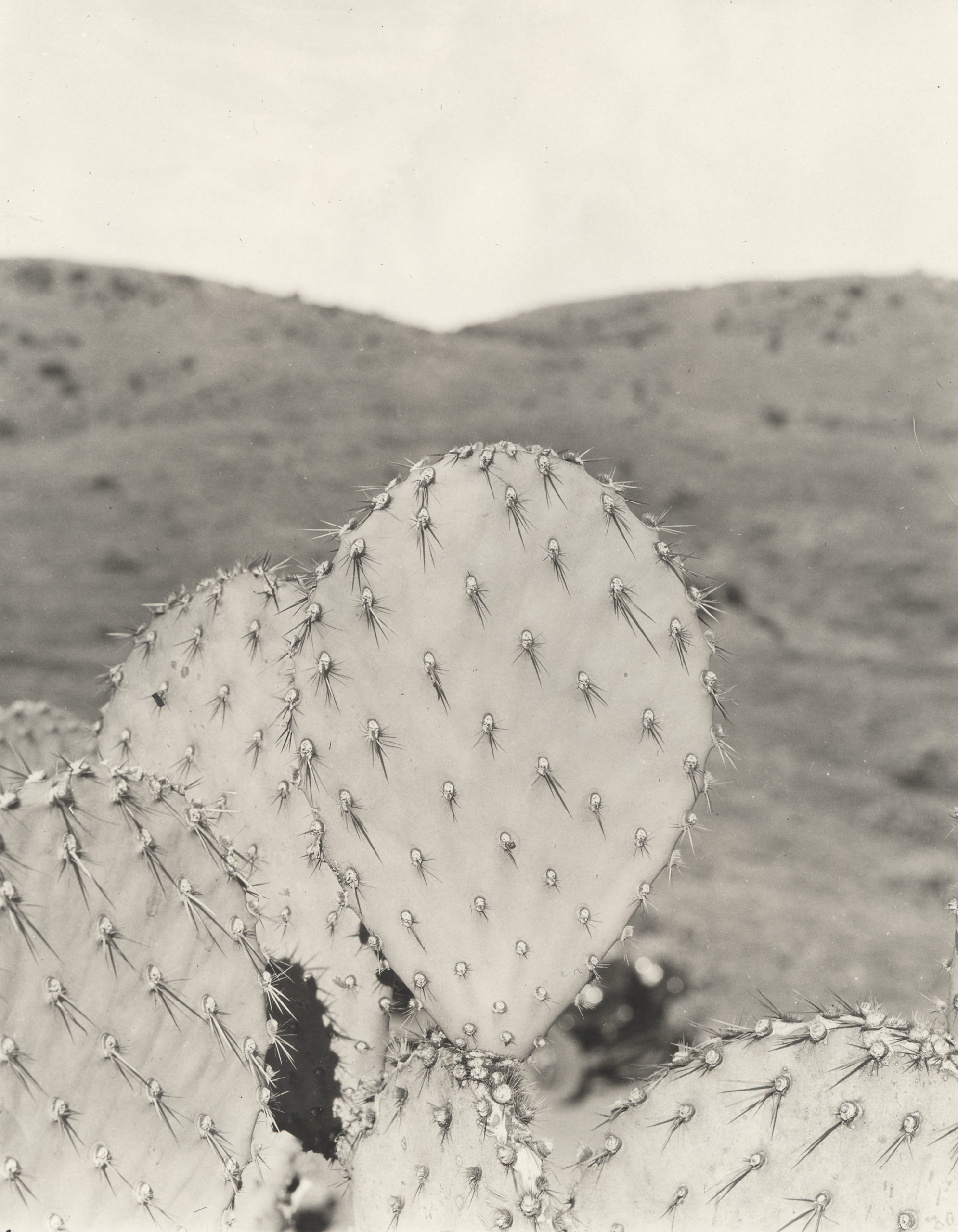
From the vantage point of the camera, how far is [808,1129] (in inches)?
47.8

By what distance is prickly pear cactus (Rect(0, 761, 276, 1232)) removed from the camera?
1.10 meters

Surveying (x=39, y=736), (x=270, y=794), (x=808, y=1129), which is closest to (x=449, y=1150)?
(x=808, y=1129)

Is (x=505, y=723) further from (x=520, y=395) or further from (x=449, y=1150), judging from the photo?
(x=520, y=395)

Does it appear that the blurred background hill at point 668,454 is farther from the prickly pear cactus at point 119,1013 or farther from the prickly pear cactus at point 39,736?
the prickly pear cactus at point 119,1013

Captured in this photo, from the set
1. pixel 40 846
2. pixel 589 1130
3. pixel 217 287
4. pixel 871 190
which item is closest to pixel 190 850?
pixel 40 846

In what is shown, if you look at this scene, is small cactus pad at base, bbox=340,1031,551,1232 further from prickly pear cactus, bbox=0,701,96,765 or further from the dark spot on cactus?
prickly pear cactus, bbox=0,701,96,765

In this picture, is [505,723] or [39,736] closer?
[505,723]

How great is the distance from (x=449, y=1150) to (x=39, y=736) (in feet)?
3.87

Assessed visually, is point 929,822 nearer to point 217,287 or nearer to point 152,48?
point 217,287

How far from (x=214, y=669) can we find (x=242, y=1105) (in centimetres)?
71

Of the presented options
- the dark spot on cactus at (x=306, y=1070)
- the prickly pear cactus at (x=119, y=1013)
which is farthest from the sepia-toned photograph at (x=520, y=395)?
the prickly pear cactus at (x=119, y=1013)

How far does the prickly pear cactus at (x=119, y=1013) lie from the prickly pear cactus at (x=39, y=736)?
2.03 ft

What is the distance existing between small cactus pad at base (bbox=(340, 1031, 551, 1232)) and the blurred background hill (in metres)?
0.97

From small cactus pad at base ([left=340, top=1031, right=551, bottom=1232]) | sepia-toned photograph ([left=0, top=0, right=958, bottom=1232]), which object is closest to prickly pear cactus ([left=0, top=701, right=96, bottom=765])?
sepia-toned photograph ([left=0, top=0, right=958, bottom=1232])
